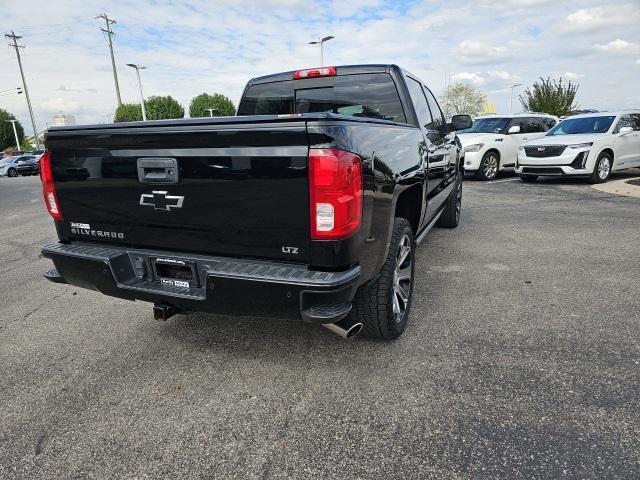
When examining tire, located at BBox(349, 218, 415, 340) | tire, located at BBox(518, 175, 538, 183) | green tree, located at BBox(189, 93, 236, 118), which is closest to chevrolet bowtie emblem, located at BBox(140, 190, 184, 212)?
tire, located at BBox(349, 218, 415, 340)

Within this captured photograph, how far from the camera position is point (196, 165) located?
2.42 m

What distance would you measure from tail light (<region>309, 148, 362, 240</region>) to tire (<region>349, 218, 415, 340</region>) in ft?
2.17

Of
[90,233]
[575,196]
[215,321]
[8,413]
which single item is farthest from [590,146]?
[8,413]

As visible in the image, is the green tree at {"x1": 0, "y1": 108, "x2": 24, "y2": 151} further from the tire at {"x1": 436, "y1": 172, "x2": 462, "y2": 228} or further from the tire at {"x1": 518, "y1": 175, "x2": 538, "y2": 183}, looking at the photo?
the tire at {"x1": 436, "y1": 172, "x2": 462, "y2": 228}

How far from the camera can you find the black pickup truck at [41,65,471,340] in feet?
7.34

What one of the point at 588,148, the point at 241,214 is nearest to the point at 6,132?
the point at 588,148

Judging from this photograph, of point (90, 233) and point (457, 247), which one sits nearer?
point (90, 233)

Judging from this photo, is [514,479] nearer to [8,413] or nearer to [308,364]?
[308,364]

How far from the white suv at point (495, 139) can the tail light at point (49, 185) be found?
10.8 meters

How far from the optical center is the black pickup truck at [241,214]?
7.34 ft

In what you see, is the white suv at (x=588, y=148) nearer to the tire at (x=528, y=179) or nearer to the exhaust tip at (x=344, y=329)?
the tire at (x=528, y=179)

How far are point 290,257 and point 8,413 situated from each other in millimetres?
1806

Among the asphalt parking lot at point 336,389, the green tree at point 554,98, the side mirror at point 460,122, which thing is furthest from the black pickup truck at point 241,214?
the green tree at point 554,98

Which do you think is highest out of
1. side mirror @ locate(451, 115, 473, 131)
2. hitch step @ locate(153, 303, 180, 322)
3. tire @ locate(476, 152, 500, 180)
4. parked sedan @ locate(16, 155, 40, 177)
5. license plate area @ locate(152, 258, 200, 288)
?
side mirror @ locate(451, 115, 473, 131)
